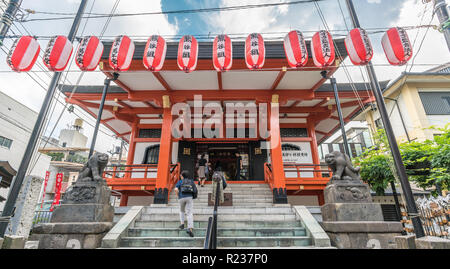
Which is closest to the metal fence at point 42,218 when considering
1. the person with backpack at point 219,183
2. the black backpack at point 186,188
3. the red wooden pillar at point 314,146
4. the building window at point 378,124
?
the person with backpack at point 219,183

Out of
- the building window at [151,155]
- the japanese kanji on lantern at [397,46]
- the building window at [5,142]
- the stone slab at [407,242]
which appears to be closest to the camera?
the stone slab at [407,242]

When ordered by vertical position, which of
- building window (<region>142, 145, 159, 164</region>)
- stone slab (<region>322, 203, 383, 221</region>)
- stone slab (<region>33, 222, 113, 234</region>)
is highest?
building window (<region>142, 145, 159, 164</region>)

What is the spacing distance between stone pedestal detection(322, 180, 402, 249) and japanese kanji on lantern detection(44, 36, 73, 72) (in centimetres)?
823

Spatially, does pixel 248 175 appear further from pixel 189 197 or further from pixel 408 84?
pixel 408 84

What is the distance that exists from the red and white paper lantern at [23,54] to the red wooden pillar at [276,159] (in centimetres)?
853

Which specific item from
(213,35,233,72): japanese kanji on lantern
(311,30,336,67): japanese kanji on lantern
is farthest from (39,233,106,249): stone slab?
(311,30,336,67): japanese kanji on lantern

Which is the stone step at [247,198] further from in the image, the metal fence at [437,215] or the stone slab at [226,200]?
the metal fence at [437,215]

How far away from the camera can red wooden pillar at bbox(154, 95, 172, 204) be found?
27.8 ft

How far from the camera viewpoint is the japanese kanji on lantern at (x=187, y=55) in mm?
6331

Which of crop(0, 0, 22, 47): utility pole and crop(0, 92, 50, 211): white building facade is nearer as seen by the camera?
crop(0, 0, 22, 47): utility pole

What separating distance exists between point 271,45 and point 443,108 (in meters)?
13.3

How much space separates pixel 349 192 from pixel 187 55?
19.7ft

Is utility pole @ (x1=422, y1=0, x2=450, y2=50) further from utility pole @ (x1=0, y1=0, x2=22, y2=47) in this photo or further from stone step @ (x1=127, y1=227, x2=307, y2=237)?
utility pole @ (x1=0, y1=0, x2=22, y2=47)
